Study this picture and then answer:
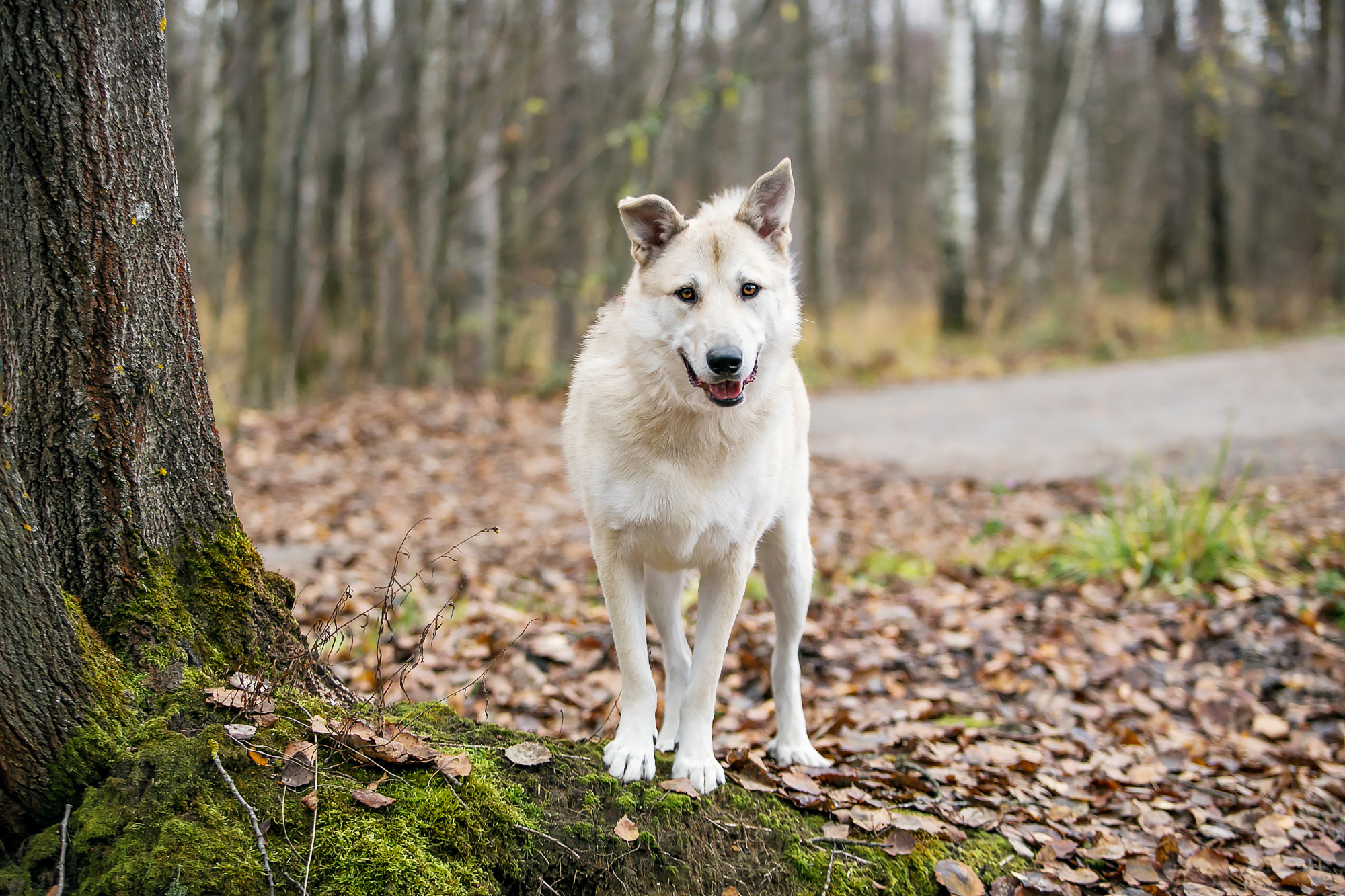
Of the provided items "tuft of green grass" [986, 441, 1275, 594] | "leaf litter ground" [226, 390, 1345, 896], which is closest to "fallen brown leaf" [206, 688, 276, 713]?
"leaf litter ground" [226, 390, 1345, 896]

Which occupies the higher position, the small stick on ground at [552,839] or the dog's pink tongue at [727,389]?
the dog's pink tongue at [727,389]

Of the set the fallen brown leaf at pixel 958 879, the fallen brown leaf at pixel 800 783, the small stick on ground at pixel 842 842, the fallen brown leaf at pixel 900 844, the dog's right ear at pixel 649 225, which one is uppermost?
the dog's right ear at pixel 649 225

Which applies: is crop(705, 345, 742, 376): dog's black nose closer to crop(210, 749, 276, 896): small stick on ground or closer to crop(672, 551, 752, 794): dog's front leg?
crop(672, 551, 752, 794): dog's front leg

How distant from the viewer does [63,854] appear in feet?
6.43

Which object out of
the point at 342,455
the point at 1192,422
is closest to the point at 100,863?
the point at 342,455

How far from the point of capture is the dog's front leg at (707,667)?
9.26 ft

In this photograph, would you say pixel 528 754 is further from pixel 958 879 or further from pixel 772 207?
pixel 772 207

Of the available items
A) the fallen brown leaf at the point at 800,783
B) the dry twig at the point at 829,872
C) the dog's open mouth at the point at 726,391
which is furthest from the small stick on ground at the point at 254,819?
the dog's open mouth at the point at 726,391

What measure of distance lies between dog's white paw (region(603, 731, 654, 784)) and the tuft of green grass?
13.0ft

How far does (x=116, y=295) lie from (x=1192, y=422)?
1024 centimetres

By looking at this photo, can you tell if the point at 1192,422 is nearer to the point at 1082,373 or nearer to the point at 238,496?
the point at 1082,373

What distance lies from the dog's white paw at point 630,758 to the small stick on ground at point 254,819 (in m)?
0.98

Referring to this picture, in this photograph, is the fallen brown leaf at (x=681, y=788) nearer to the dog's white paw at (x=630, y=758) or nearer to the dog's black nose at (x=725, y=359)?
the dog's white paw at (x=630, y=758)

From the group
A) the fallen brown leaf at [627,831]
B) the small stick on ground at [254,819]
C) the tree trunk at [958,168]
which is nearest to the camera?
the small stick on ground at [254,819]
